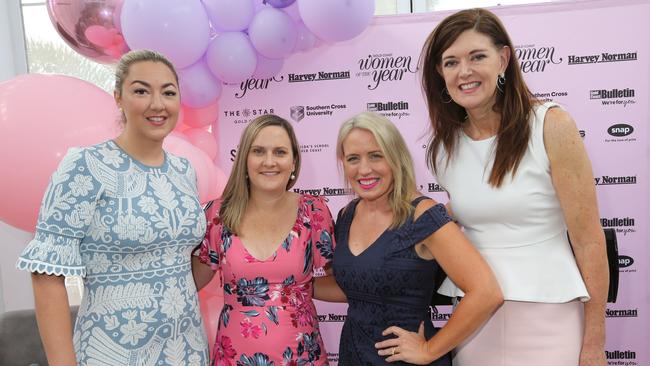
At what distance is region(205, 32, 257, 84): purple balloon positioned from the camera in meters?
2.50

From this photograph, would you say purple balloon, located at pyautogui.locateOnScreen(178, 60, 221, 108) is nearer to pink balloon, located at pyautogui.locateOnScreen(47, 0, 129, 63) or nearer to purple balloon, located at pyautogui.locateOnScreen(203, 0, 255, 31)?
purple balloon, located at pyautogui.locateOnScreen(203, 0, 255, 31)

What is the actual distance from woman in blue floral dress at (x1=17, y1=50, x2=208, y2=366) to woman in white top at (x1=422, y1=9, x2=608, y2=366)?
888mm

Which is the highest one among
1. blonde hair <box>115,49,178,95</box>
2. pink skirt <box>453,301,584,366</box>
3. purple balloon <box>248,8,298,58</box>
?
purple balloon <box>248,8,298,58</box>

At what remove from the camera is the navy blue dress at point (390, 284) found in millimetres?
1555

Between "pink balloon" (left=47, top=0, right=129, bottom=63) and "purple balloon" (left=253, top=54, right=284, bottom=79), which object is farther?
"purple balloon" (left=253, top=54, right=284, bottom=79)

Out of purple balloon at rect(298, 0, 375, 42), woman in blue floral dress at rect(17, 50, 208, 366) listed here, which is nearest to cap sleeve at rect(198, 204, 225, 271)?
woman in blue floral dress at rect(17, 50, 208, 366)

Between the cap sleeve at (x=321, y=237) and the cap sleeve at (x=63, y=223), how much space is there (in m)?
0.74

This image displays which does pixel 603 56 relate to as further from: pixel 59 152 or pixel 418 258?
pixel 59 152

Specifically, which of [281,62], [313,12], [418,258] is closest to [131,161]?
[418,258]

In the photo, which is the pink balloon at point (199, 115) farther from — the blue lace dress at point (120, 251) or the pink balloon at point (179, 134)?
the blue lace dress at point (120, 251)

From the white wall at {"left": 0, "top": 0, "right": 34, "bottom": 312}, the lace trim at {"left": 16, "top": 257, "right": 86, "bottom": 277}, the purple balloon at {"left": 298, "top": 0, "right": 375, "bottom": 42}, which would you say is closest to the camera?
the lace trim at {"left": 16, "top": 257, "right": 86, "bottom": 277}

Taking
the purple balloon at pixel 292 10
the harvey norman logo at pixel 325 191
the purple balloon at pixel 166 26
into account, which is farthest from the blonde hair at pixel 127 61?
the harvey norman logo at pixel 325 191

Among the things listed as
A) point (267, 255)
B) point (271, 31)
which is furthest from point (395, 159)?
point (271, 31)

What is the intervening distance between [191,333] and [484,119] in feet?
3.74
